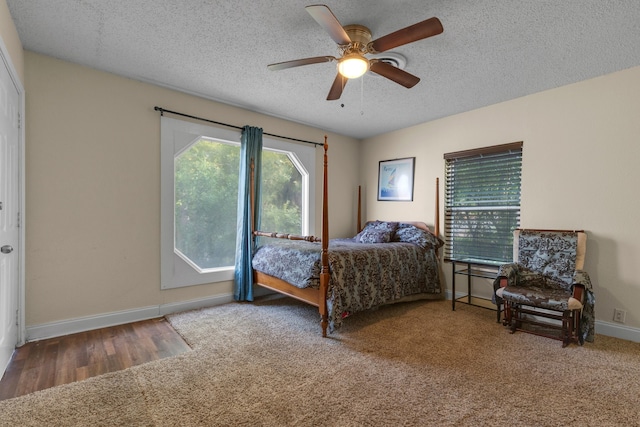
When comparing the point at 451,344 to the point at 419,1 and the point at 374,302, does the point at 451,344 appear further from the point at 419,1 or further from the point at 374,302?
the point at 419,1

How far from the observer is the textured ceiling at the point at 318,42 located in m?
1.94

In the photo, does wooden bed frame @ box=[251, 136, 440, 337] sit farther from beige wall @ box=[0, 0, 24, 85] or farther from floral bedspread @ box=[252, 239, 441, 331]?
beige wall @ box=[0, 0, 24, 85]

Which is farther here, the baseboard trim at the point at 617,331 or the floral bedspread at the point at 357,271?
the floral bedspread at the point at 357,271

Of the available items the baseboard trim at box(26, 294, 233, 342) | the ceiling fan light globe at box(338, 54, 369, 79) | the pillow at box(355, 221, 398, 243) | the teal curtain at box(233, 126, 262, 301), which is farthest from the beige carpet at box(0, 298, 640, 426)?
the ceiling fan light globe at box(338, 54, 369, 79)

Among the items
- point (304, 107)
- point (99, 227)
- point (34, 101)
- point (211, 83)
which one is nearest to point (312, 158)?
point (304, 107)

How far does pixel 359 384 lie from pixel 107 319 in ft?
8.07

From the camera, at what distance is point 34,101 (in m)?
2.51

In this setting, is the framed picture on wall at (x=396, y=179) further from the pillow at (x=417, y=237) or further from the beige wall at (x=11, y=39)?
the beige wall at (x=11, y=39)

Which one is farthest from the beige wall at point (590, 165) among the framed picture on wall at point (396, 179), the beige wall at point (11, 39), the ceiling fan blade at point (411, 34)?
the beige wall at point (11, 39)

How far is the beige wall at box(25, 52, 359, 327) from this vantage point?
2535mm

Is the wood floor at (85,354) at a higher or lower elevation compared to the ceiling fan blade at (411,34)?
lower

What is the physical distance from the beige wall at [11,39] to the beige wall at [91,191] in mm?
170

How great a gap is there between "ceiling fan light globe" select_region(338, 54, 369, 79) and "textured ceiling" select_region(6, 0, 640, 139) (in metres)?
0.26

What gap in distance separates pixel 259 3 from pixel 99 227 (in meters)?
2.44
